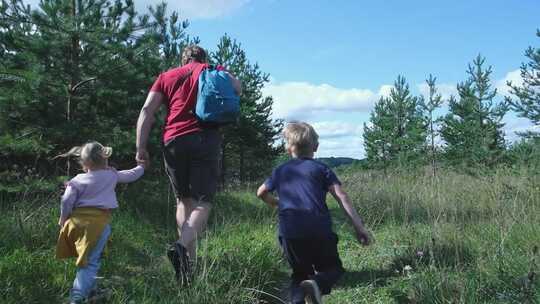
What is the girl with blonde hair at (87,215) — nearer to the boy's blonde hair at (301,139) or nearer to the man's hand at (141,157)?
the man's hand at (141,157)

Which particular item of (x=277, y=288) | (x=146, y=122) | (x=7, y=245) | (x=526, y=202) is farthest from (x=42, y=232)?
(x=526, y=202)

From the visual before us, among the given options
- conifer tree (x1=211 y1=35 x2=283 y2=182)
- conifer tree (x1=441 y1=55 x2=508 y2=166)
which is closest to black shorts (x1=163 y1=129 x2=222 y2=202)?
conifer tree (x1=211 y1=35 x2=283 y2=182)

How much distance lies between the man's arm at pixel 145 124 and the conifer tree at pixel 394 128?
85.9 ft

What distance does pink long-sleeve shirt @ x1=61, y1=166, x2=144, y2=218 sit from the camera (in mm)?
3328

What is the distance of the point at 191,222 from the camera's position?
3.51 metres

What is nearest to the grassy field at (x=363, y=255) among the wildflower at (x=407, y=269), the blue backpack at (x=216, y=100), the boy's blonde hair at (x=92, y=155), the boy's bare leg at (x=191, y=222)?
the wildflower at (x=407, y=269)

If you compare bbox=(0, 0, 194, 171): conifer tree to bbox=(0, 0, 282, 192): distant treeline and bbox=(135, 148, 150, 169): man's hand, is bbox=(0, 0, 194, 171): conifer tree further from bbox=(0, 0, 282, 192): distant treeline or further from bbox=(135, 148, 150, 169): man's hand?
bbox=(135, 148, 150, 169): man's hand

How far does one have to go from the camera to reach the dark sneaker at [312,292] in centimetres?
287

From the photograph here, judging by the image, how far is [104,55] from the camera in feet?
23.6

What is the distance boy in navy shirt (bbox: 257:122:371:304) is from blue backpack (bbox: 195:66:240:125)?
60 centimetres

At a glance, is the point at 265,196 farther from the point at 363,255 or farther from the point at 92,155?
the point at 363,255

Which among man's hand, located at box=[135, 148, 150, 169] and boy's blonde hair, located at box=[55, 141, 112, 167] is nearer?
boy's blonde hair, located at box=[55, 141, 112, 167]

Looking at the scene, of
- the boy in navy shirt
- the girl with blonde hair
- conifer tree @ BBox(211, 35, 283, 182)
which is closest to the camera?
the boy in navy shirt

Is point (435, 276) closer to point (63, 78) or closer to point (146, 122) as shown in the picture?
point (146, 122)
